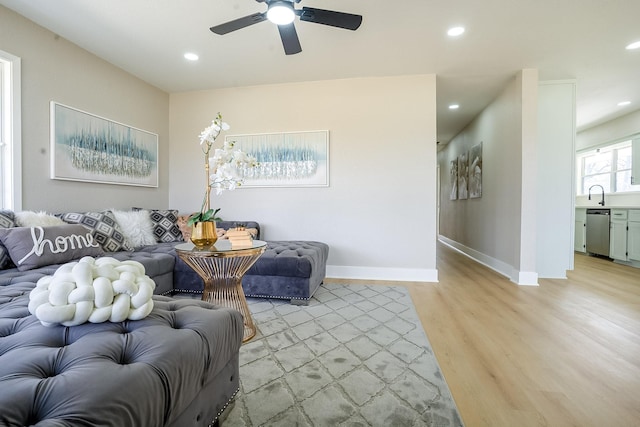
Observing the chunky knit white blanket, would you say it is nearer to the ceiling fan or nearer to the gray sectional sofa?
the gray sectional sofa

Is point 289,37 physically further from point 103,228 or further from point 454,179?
point 454,179

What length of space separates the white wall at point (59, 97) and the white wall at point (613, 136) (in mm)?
7576

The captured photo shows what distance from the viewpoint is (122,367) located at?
0.75 metres

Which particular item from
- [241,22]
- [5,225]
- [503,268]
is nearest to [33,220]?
[5,225]

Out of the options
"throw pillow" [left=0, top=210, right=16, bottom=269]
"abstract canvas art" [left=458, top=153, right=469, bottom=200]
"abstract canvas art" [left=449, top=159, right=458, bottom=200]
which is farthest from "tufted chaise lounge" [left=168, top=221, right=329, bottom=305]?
"abstract canvas art" [left=449, top=159, right=458, bottom=200]

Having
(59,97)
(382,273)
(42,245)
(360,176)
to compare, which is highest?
(59,97)

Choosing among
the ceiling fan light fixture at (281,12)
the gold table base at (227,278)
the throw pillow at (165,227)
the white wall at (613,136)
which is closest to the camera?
the ceiling fan light fixture at (281,12)

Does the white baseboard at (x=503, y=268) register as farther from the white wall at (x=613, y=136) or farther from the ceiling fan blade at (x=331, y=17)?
the ceiling fan blade at (x=331, y=17)

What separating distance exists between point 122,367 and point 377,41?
314 centimetres

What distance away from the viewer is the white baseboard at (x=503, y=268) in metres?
3.38

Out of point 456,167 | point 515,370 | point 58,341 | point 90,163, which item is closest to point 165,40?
point 90,163

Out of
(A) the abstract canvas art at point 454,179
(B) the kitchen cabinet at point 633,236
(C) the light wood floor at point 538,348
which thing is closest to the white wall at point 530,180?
(C) the light wood floor at point 538,348

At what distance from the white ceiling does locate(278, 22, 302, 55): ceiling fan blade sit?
12.6 inches

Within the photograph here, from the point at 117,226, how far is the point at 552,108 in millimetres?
5325
